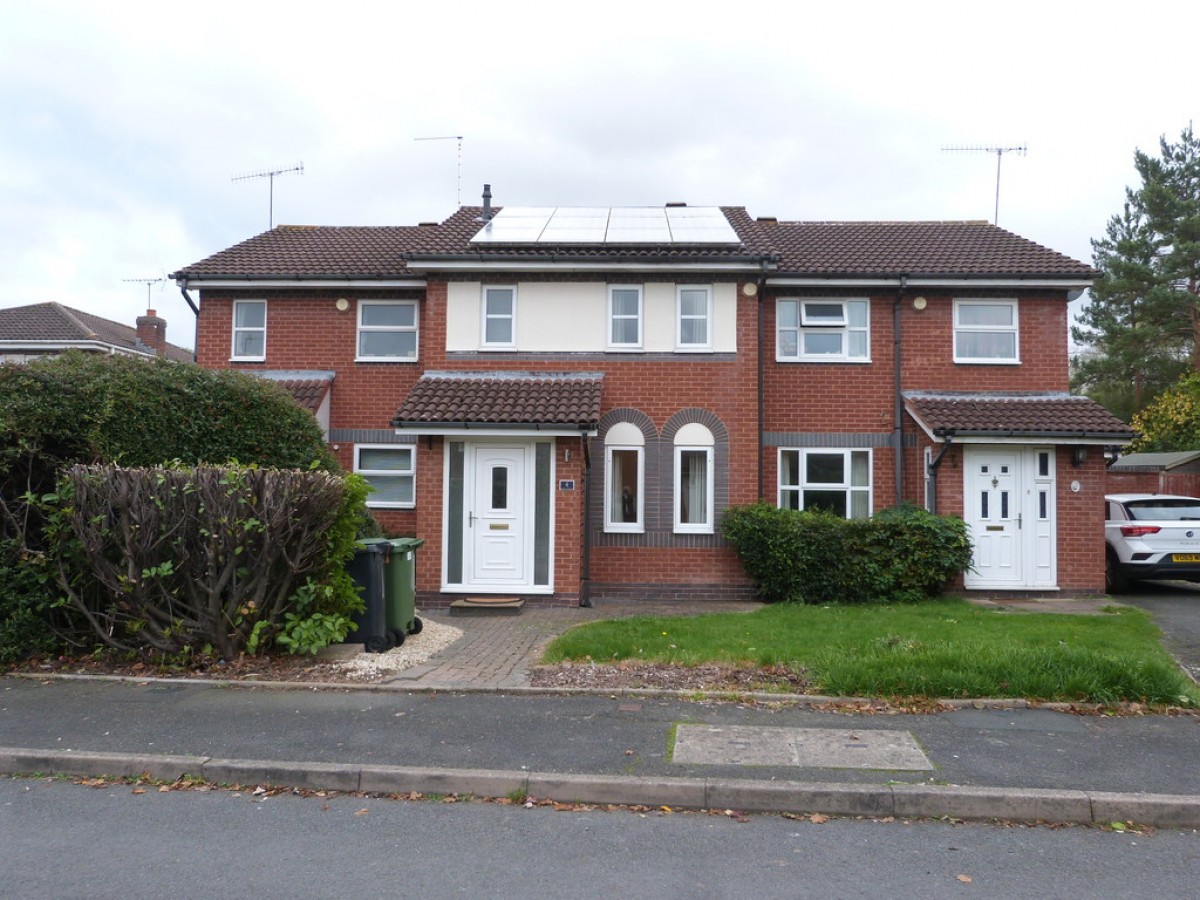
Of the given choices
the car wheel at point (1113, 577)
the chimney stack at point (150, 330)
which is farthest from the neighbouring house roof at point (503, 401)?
the chimney stack at point (150, 330)

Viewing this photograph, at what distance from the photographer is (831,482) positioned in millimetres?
14391

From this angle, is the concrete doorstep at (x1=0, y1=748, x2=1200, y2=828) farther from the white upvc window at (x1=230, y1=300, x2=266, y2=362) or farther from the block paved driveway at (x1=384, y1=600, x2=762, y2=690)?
the white upvc window at (x1=230, y1=300, x2=266, y2=362)

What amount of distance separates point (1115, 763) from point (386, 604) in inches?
254

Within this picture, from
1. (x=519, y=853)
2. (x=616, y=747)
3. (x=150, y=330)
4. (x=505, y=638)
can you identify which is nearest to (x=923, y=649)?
(x=616, y=747)

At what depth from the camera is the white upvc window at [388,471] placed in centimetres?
1483

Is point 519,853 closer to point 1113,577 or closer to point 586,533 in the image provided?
point 586,533

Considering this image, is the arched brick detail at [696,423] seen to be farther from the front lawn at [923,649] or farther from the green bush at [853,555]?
the front lawn at [923,649]

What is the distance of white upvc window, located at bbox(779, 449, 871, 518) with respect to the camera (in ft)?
47.1

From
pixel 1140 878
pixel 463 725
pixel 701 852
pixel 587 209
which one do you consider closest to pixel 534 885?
pixel 701 852

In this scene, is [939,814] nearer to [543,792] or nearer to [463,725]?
[543,792]

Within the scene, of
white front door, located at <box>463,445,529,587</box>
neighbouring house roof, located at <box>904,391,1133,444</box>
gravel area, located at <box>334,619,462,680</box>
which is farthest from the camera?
neighbouring house roof, located at <box>904,391,1133,444</box>

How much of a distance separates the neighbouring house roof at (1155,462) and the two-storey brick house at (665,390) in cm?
1447

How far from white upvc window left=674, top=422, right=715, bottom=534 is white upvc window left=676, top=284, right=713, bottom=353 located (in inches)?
52.2

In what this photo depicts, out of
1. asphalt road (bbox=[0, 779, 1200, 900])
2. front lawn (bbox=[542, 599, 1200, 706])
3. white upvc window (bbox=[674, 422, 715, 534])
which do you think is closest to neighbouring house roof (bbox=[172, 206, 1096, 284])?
white upvc window (bbox=[674, 422, 715, 534])
